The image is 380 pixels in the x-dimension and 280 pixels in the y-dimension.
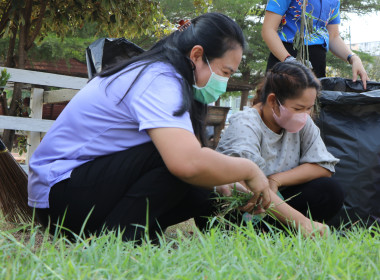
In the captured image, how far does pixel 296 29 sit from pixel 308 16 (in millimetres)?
108

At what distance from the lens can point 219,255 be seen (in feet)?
4.72

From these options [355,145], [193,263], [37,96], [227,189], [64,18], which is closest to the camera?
[193,263]

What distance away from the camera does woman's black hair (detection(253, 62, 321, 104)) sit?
7.89ft

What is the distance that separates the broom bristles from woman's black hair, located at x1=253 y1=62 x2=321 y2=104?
1.19 m

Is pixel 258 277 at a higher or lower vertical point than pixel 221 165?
lower

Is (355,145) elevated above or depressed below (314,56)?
below

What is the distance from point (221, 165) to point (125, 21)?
298cm

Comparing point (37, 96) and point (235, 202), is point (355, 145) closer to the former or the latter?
point (235, 202)

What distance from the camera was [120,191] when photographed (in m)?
1.92

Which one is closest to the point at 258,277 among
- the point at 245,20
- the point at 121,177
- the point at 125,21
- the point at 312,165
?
the point at 121,177

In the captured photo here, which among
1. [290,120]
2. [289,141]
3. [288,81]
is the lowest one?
[289,141]

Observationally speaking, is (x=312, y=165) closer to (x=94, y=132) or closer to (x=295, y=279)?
(x=94, y=132)

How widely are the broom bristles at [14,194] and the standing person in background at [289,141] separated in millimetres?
928

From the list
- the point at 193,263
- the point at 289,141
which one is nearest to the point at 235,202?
the point at 289,141
